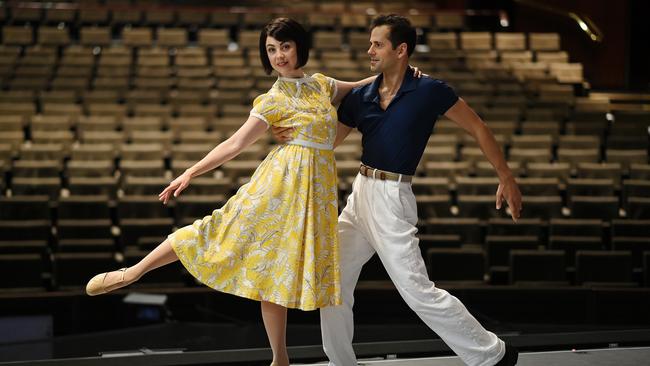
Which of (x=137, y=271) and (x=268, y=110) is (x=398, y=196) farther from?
(x=137, y=271)

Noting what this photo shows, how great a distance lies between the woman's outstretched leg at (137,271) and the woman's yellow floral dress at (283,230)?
0.03 m

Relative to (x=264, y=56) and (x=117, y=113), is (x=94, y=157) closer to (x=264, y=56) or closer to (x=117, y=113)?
(x=117, y=113)

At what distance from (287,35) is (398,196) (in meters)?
0.48

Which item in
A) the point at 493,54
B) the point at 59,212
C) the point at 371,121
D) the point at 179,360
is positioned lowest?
the point at 179,360

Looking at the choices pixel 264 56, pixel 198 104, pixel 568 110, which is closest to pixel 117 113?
pixel 198 104

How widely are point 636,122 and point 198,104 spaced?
324 centimetres

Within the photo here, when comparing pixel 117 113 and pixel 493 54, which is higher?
pixel 493 54

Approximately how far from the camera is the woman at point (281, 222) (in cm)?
219

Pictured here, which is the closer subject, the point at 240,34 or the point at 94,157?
the point at 94,157

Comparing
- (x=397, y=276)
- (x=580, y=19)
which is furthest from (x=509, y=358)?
(x=580, y=19)

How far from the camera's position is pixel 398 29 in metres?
2.26

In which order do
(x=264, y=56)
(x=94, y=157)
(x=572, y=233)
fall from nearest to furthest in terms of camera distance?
(x=264, y=56)
(x=572, y=233)
(x=94, y=157)

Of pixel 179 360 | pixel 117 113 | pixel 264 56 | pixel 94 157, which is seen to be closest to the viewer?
pixel 264 56

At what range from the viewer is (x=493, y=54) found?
816cm
